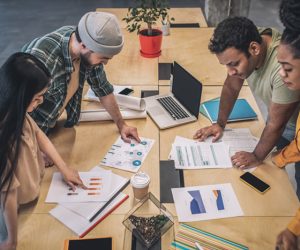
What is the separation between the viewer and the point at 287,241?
121 cm

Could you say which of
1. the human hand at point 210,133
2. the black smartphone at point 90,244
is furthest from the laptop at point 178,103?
the black smartphone at point 90,244

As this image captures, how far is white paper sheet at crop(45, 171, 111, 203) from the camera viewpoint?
55.8 inches

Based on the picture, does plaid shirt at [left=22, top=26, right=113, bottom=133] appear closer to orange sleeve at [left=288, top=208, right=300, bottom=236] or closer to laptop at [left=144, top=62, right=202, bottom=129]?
laptop at [left=144, top=62, right=202, bottom=129]

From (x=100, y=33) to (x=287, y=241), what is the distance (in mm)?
1132

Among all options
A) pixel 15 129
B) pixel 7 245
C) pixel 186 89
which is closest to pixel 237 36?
pixel 186 89

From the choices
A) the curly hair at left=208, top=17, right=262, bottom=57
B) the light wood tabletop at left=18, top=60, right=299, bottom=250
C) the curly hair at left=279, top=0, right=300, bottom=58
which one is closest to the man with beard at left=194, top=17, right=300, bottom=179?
the curly hair at left=208, top=17, right=262, bottom=57

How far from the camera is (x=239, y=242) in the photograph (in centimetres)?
126

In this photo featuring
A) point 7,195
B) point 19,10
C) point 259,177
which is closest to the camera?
point 7,195

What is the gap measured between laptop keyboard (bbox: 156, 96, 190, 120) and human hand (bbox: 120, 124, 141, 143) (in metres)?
0.27

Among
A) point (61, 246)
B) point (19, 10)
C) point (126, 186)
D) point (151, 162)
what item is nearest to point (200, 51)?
point (151, 162)

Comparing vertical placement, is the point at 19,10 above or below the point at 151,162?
below

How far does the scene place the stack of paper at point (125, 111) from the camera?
191 centimetres

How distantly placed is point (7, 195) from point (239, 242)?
34.2 inches

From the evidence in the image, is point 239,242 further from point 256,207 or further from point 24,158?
point 24,158
